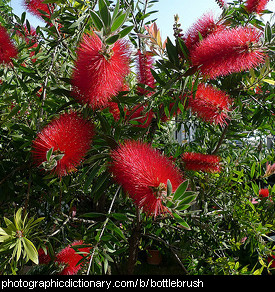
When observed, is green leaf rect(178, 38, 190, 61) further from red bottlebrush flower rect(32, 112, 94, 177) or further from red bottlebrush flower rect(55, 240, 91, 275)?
red bottlebrush flower rect(55, 240, 91, 275)

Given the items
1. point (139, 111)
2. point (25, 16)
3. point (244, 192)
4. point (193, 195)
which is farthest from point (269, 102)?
point (25, 16)

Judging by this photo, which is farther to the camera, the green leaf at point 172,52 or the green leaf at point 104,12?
the green leaf at point 172,52

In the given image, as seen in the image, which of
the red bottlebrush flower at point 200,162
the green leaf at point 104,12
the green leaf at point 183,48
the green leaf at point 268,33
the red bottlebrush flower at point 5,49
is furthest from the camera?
the red bottlebrush flower at point 200,162

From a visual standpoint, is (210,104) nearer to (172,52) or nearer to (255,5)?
(172,52)

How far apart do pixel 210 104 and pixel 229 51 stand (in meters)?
0.16

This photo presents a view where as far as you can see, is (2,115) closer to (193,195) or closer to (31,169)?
(31,169)

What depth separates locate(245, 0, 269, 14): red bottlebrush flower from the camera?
1142 mm

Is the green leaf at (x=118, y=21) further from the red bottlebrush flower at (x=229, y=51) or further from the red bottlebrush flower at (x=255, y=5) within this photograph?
the red bottlebrush flower at (x=255, y=5)

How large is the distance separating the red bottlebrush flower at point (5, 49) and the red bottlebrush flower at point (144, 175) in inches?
20.6

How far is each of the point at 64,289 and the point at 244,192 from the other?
2.64 ft

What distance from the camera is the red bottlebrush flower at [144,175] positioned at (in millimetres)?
629

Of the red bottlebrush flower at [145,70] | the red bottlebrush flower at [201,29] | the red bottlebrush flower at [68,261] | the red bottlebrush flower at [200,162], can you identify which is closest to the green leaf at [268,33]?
the red bottlebrush flower at [201,29]

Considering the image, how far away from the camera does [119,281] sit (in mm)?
1004

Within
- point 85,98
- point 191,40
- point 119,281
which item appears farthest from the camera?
point 119,281
